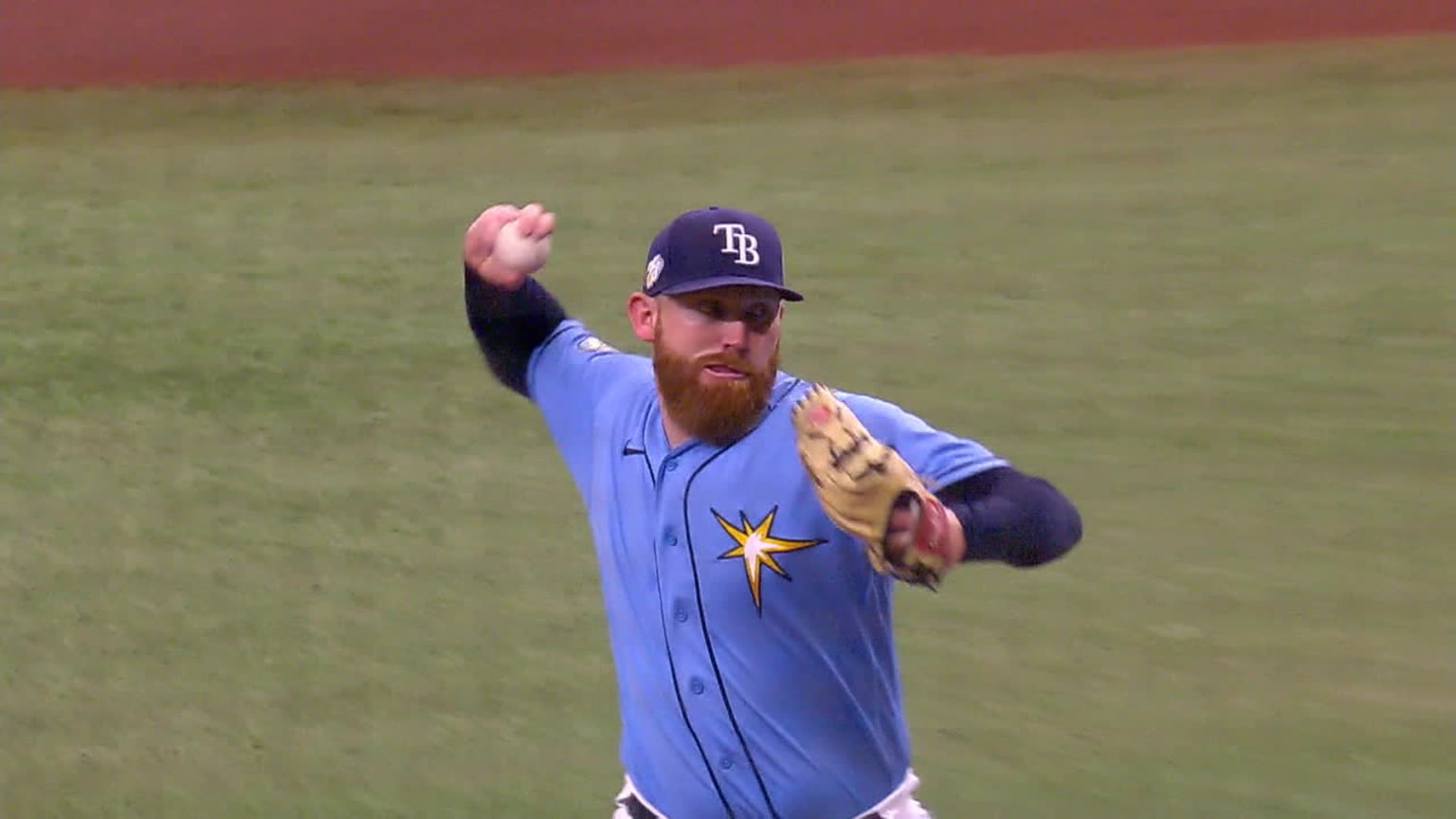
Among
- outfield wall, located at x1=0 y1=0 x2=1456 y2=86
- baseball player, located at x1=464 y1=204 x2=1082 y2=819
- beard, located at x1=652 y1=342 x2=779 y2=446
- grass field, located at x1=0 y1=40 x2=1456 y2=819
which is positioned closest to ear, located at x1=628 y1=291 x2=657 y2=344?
baseball player, located at x1=464 y1=204 x2=1082 y2=819

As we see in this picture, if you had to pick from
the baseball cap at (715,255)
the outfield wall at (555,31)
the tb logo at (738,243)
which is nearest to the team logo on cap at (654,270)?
the baseball cap at (715,255)

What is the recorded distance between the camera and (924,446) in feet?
9.74

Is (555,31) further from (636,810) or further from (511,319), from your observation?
(636,810)

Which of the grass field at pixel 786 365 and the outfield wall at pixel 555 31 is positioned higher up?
the outfield wall at pixel 555 31

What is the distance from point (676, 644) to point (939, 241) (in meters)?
7.32

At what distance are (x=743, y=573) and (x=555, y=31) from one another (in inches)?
444

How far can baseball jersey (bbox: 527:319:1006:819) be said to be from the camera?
303 centimetres

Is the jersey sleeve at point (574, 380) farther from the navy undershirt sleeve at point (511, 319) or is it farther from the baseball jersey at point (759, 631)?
the baseball jersey at point (759, 631)

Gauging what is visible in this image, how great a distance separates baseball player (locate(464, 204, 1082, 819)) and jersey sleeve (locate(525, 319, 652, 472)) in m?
0.25

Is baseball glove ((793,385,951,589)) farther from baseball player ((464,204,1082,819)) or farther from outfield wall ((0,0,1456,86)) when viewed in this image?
outfield wall ((0,0,1456,86))

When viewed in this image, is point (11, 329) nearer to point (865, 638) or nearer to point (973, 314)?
point (973, 314)

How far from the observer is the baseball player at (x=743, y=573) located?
3029mm

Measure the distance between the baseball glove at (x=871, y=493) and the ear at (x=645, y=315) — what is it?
1.95ft

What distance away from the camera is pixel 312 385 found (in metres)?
8.88
